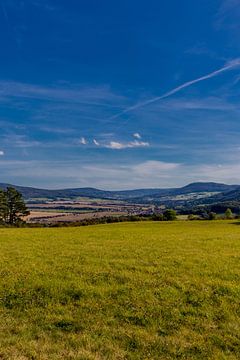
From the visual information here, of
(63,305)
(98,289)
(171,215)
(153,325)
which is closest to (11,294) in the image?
(63,305)

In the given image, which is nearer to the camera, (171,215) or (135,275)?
(135,275)

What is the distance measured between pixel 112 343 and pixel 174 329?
2.69 m

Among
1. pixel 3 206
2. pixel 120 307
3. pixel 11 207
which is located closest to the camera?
pixel 120 307

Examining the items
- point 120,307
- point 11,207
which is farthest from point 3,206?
point 120,307

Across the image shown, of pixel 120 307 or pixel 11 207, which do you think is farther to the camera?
pixel 11 207

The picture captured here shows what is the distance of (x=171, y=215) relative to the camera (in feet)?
373

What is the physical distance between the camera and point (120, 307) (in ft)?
50.0

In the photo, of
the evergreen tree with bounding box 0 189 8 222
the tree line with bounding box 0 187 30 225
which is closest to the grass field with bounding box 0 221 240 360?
the evergreen tree with bounding box 0 189 8 222

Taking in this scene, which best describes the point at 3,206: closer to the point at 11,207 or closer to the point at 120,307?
the point at 11,207

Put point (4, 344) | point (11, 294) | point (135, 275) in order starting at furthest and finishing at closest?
1. point (135, 275)
2. point (11, 294)
3. point (4, 344)

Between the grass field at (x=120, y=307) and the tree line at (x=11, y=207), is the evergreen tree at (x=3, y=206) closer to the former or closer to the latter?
the tree line at (x=11, y=207)

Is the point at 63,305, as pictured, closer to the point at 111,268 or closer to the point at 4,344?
the point at 4,344

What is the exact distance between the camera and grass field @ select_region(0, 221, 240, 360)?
1216cm

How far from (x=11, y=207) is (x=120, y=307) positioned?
125 meters
